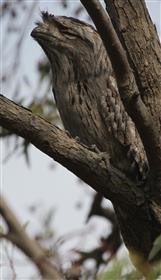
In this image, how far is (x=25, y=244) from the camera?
1.54 metres

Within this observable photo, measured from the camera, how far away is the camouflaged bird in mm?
4164

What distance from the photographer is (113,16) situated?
3.72m

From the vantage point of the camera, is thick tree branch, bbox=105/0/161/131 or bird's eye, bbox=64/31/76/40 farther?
bird's eye, bbox=64/31/76/40

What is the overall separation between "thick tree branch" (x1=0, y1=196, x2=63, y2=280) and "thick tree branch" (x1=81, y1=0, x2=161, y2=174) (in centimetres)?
146

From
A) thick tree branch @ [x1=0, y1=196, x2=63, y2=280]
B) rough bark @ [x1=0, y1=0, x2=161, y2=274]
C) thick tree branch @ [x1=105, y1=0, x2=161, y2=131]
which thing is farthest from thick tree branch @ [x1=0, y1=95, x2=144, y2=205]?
thick tree branch @ [x1=0, y1=196, x2=63, y2=280]

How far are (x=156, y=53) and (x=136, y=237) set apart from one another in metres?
1.13

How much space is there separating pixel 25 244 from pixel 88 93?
2.80 meters

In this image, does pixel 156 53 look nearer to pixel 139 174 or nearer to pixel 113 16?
pixel 113 16

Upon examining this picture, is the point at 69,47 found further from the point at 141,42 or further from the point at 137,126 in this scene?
the point at 137,126

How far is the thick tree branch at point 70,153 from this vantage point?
3.17 meters

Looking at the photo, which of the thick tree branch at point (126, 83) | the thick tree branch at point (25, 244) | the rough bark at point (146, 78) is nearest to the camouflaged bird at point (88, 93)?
the rough bark at point (146, 78)

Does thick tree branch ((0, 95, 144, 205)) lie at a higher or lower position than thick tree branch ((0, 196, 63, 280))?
lower

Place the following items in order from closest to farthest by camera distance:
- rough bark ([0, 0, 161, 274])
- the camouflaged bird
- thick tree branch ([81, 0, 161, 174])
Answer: thick tree branch ([81, 0, 161, 174]) → rough bark ([0, 0, 161, 274]) → the camouflaged bird

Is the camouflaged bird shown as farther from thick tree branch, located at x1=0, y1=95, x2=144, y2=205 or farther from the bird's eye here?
thick tree branch, located at x1=0, y1=95, x2=144, y2=205
